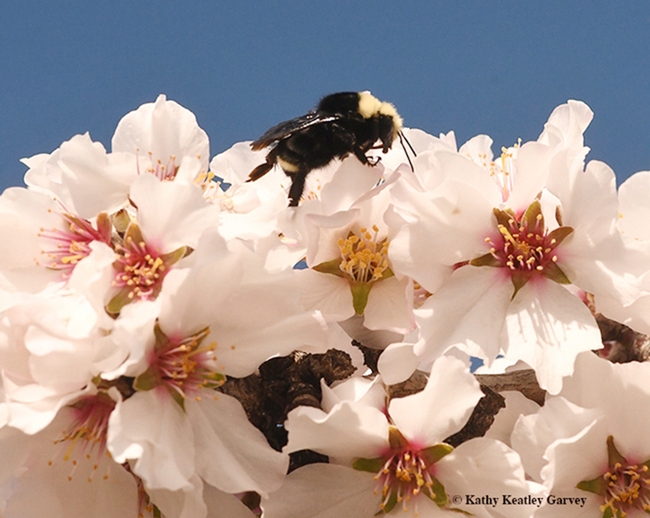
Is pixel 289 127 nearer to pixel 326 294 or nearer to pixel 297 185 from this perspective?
pixel 297 185

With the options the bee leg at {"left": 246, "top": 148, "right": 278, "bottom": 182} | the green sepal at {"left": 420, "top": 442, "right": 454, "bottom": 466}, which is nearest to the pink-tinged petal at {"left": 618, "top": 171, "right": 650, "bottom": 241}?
the green sepal at {"left": 420, "top": 442, "right": 454, "bottom": 466}

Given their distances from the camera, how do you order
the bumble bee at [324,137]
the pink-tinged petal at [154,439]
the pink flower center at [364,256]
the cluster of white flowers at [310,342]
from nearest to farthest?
the pink-tinged petal at [154,439] → the cluster of white flowers at [310,342] → the pink flower center at [364,256] → the bumble bee at [324,137]

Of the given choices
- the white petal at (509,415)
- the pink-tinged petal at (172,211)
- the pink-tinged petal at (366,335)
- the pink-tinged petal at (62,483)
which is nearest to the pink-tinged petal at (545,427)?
the white petal at (509,415)

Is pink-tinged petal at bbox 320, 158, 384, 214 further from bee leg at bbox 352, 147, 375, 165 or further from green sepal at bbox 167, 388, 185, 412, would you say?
green sepal at bbox 167, 388, 185, 412

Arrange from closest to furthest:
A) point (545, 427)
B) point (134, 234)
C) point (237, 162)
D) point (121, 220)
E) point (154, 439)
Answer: point (154, 439) < point (545, 427) < point (134, 234) < point (121, 220) < point (237, 162)

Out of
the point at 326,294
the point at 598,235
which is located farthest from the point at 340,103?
the point at 598,235

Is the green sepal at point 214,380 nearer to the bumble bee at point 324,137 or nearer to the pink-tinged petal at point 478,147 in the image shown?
the bumble bee at point 324,137

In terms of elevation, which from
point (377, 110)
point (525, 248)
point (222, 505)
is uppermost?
point (377, 110)
